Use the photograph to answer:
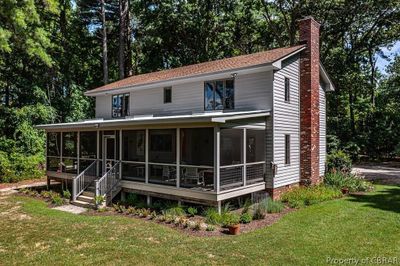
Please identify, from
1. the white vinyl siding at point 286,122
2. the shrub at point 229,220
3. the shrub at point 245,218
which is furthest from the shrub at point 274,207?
the shrub at point 229,220

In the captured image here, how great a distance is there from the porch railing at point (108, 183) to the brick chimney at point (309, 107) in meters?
9.18

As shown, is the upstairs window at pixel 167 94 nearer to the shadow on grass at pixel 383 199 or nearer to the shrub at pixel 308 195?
the shrub at pixel 308 195

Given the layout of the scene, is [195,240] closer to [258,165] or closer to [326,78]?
[258,165]

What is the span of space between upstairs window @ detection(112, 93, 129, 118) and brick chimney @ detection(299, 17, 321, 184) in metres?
11.1

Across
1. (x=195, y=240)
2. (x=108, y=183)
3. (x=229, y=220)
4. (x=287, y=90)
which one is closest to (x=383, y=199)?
(x=287, y=90)

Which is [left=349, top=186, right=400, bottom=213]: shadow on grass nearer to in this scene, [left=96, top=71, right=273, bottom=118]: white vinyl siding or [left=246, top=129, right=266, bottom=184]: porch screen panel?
[left=246, top=129, right=266, bottom=184]: porch screen panel

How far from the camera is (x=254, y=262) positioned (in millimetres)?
7785

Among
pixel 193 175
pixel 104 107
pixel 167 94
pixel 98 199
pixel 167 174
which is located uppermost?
pixel 167 94

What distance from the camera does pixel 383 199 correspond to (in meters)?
14.4

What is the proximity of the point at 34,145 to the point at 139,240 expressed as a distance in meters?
18.9

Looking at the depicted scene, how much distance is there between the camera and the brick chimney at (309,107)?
53.0 feet

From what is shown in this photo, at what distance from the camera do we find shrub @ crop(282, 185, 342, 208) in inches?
551

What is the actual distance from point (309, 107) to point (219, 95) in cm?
454

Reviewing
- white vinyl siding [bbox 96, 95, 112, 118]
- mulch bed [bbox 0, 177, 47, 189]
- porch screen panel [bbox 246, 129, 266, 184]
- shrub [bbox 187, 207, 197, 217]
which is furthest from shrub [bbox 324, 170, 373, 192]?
mulch bed [bbox 0, 177, 47, 189]
